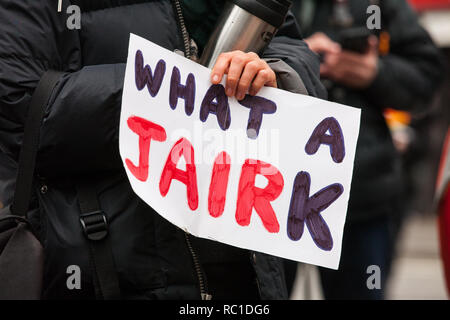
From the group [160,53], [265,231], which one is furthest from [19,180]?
[265,231]

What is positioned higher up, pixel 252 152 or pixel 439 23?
pixel 439 23

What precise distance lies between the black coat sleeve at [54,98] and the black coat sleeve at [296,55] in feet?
1.38

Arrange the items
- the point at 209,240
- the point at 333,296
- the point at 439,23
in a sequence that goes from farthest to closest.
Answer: the point at 439,23
the point at 333,296
the point at 209,240

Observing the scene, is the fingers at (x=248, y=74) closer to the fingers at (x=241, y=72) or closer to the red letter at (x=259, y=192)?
the fingers at (x=241, y=72)

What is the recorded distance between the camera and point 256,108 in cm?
191

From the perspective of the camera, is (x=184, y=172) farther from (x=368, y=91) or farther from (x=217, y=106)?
(x=368, y=91)

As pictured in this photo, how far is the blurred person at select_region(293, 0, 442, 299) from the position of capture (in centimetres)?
355

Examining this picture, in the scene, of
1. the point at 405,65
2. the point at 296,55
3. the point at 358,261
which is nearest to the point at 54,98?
the point at 296,55

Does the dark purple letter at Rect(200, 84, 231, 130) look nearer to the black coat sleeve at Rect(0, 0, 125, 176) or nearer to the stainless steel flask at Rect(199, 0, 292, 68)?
the stainless steel flask at Rect(199, 0, 292, 68)

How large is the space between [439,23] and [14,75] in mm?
9857

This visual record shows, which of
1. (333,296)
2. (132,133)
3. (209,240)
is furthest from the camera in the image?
(333,296)

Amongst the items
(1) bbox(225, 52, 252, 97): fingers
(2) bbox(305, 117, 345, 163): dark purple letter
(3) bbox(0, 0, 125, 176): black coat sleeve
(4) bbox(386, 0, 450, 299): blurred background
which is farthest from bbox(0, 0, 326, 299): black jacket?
(4) bbox(386, 0, 450, 299): blurred background

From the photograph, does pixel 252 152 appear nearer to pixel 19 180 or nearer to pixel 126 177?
pixel 126 177
